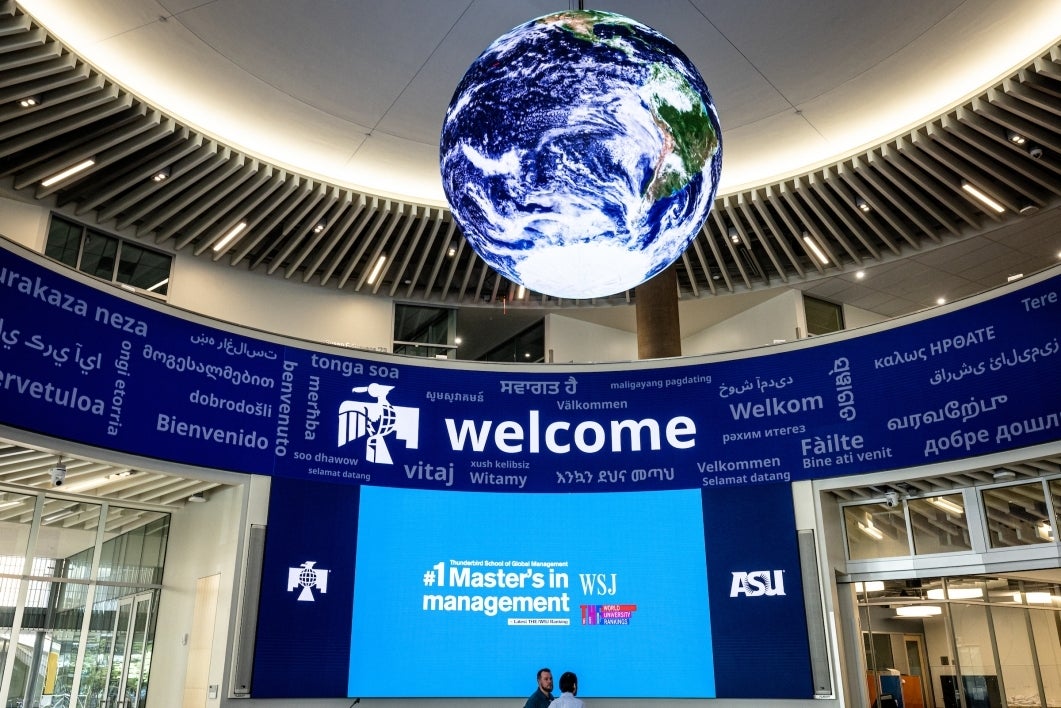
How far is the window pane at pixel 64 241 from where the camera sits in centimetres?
1069

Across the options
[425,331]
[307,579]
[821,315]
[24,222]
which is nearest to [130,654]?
[307,579]

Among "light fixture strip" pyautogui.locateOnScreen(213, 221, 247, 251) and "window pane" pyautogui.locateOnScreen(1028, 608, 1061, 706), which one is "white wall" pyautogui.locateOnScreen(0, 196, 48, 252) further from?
"window pane" pyautogui.locateOnScreen(1028, 608, 1061, 706)

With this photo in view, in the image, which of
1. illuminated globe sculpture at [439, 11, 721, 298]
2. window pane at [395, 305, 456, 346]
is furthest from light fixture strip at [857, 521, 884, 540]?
window pane at [395, 305, 456, 346]

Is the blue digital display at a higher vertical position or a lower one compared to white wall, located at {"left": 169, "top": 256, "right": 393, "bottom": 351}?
lower

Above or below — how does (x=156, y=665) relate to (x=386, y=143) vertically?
below

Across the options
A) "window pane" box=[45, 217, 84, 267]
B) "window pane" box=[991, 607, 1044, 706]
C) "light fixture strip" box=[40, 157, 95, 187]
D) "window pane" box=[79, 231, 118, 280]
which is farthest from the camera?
"window pane" box=[79, 231, 118, 280]

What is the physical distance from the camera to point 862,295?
13750 mm

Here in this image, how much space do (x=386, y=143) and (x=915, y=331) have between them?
22.1ft

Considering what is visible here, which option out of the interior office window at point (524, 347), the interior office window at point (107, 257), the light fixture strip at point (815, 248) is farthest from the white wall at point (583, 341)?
the interior office window at point (107, 257)

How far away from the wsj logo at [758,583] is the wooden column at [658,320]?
11.9 ft

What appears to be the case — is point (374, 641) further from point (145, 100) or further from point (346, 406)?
point (145, 100)

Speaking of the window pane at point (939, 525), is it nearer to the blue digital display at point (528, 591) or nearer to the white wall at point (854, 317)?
the blue digital display at point (528, 591)

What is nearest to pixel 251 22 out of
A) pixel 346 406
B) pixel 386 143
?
pixel 386 143

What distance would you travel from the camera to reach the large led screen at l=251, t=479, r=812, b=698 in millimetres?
8672
